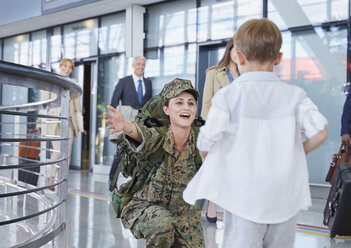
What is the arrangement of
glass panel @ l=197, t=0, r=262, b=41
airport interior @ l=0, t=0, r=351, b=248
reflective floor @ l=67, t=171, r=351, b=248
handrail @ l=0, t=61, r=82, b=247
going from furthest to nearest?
glass panel @ l=197, t=0, r=262, b=41, airport interior @ l=0, t=0, r=351, b=248, reflective floor @ l=67, t=171, r=351, b=248, handrail @ l=0, t=61, r=82, b=247

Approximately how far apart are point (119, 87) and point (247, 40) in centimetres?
463

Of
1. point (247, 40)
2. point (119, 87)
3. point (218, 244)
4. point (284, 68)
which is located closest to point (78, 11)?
point (119, 87)

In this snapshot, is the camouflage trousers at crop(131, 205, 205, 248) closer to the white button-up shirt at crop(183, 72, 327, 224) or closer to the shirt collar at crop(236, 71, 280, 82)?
the white button-up shirt at crop(183, 72, 327, 224)

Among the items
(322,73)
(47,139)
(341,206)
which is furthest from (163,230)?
(322,73)

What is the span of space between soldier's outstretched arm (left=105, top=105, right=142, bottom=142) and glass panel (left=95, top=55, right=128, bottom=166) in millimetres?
7100

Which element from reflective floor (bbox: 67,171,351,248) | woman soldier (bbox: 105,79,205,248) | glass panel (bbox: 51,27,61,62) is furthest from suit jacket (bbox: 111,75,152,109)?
glass panel (bbox: 51,27,61,62)

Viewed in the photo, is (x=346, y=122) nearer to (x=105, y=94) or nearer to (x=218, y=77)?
(x=218, y=77)

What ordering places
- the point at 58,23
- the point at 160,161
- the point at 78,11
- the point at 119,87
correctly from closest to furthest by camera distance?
1. the point at 160,161
2. the point at 119,87
3. the point at 78,11
4. the point at 58,23

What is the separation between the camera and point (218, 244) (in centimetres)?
331

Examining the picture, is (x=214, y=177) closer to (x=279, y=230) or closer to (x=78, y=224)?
(x=279, y=230)

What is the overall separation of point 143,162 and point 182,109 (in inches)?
14.5

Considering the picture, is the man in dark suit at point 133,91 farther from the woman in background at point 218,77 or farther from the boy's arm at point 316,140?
the boy's arm at point 316,140

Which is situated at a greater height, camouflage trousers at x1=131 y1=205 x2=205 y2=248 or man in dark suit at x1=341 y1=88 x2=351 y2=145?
man in dark suit at x1=341 y1=88 x2=351 y2=145

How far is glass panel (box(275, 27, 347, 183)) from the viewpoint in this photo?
6371 mm
